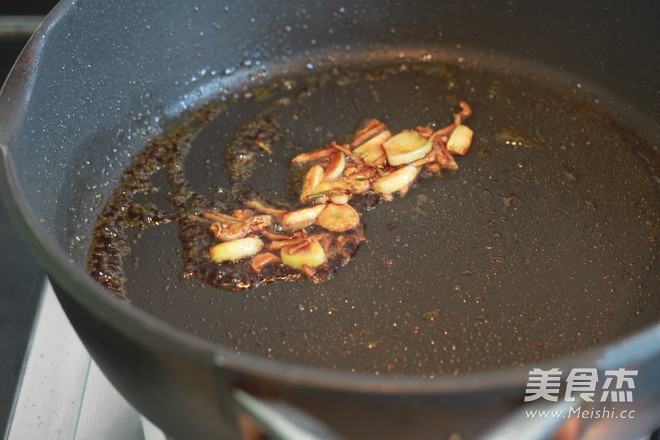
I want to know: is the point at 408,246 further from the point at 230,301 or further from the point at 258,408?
the point at 258,408

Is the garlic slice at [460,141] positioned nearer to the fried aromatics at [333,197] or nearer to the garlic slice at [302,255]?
the fried aromatics at [333,197]

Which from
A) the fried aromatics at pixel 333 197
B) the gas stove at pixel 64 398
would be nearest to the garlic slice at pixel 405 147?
the fried aromatics at pixel 333 197

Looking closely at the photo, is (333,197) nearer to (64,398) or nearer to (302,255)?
(302,255)

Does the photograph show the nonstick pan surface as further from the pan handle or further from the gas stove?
the pan handle

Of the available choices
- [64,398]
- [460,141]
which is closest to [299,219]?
[460,141]

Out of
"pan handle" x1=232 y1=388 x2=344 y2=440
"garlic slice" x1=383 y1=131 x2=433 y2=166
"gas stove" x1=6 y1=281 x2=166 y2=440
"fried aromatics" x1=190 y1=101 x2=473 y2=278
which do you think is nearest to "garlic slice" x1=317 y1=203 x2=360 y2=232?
"fried aromatics" x1=190 y1=101 x2=473 y2=278

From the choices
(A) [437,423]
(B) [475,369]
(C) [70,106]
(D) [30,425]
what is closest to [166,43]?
(C) [70,106]

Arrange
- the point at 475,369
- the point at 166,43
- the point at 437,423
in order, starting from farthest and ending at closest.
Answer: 1. the point at 166,43
2. the point at 475,369
3. the point at 437,423
